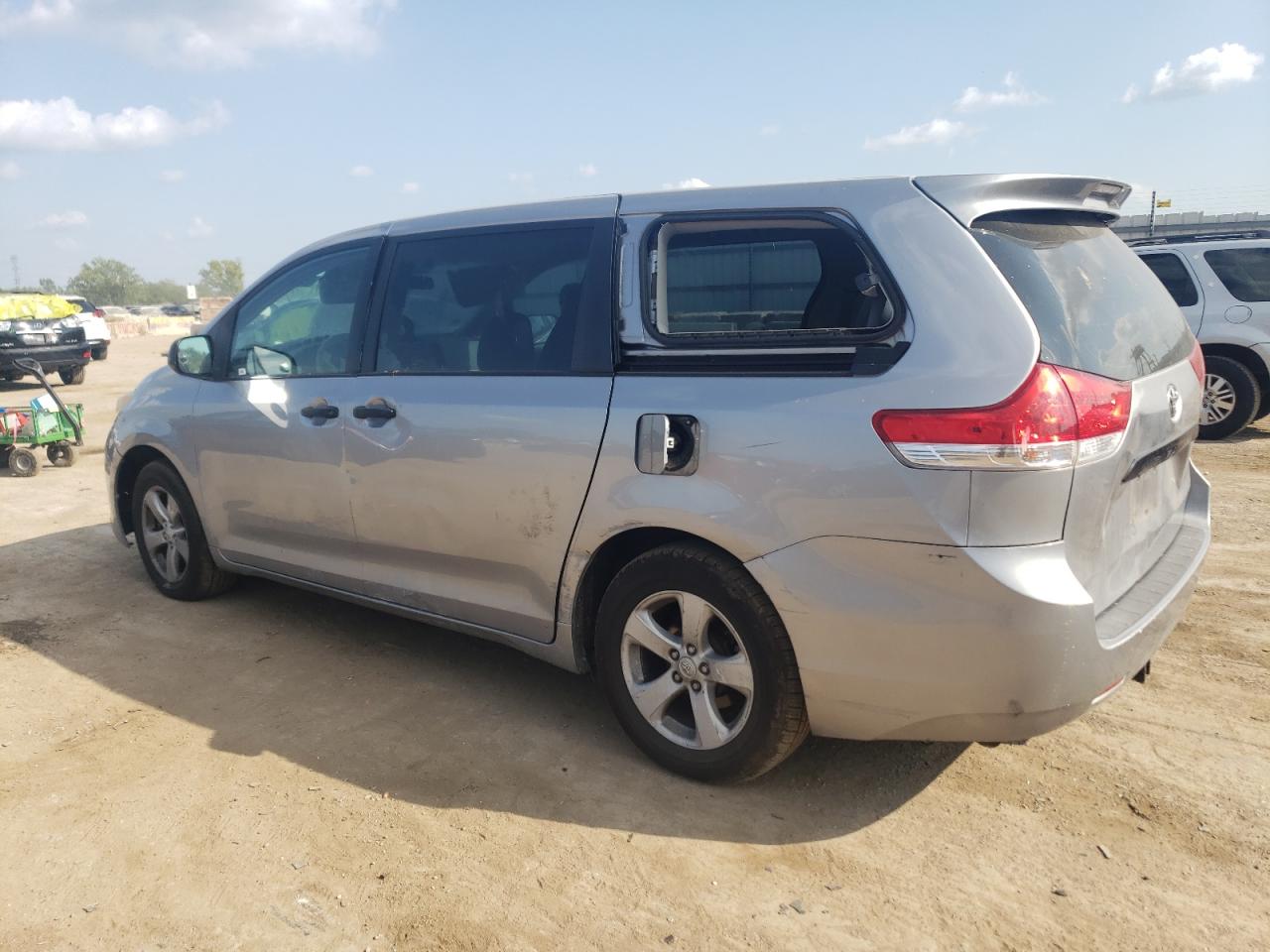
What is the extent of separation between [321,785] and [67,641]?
2.16 metres

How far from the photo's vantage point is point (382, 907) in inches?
102

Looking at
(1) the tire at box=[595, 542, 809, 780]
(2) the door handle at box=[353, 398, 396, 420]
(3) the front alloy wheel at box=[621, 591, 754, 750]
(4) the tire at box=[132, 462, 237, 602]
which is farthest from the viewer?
(4) the tire at box=[132, 462, 237, 602]

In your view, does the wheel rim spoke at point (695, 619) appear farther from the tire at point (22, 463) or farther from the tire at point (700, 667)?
the tire at point (22, 463)

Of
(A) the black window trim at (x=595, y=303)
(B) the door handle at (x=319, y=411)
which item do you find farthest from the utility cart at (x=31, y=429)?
(A) the black window trim at (x=595, y=303)

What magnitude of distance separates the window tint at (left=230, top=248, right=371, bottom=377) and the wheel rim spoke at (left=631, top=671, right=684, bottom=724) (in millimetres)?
1910

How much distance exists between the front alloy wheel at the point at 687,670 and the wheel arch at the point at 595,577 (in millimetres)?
201

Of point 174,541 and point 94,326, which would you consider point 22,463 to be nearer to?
point 174,541

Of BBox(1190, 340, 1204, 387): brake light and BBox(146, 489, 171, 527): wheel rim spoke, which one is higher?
BBox(1190, 340, 1204, 387): brake light

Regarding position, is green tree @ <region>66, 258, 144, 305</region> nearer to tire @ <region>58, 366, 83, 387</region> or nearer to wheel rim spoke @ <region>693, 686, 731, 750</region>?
tire @ <region>58, 366, 83, 387</region>

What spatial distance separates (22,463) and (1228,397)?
440 inches

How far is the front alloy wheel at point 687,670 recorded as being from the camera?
2.99 m

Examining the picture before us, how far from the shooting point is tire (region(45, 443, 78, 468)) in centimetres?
936

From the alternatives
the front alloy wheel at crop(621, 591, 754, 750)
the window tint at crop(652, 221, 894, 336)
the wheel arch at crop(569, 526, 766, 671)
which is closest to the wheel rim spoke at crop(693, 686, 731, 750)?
the front alloy wheel at crop(621, 591, 754, 750)

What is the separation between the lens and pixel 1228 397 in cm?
891
